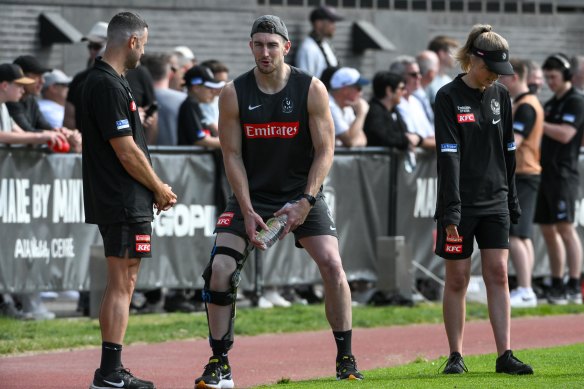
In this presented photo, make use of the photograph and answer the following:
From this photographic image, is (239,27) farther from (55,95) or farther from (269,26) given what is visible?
(269,26)

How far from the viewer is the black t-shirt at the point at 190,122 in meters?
14.2

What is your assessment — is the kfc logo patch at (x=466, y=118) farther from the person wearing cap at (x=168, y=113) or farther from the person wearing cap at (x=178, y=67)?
the person wearing cap at (x=178, y=67)

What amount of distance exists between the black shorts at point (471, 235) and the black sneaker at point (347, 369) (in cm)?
96

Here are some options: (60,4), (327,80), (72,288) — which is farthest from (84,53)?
(72,288)

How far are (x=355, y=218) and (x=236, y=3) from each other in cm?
624

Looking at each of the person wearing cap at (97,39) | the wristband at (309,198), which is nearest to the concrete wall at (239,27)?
the person wearing cap at (97,39)

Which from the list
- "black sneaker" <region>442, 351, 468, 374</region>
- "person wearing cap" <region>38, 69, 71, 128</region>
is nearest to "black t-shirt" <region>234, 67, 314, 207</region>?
"black sneaker" <region>442, 351, 468, 374</region>

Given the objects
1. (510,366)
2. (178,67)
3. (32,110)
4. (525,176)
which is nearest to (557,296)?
(525,176)

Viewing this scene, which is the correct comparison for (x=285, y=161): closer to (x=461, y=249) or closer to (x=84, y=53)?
(x=461, y=249)

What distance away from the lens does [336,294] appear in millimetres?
8883

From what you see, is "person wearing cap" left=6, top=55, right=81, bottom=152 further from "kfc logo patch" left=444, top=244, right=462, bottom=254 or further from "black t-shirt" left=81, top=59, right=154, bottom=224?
"kfc logo patch" left=444, top=244, right=462, bottom=254

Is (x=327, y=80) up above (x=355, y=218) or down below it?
above

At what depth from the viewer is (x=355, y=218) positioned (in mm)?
15219

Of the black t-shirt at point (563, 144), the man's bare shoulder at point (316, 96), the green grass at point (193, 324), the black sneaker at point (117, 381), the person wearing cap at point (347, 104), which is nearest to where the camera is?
the black sneaker at point (117, 381)
